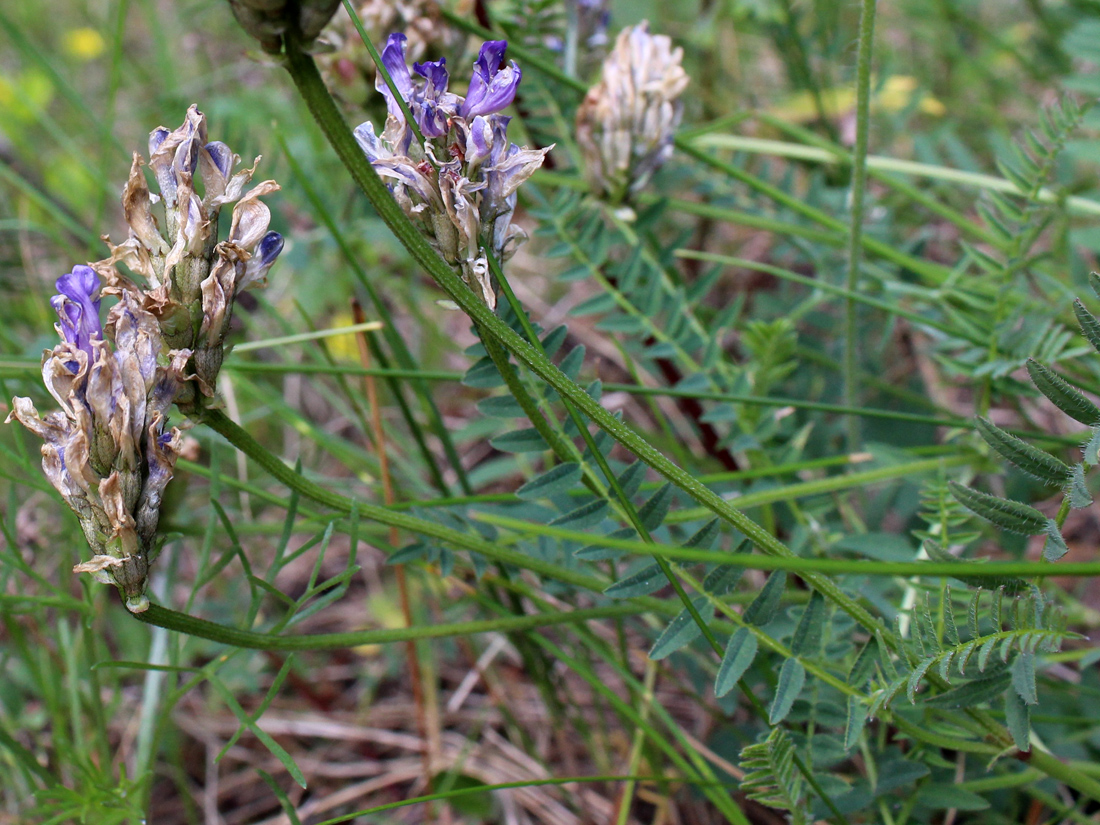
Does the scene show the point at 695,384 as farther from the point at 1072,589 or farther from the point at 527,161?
the point at 1072,589

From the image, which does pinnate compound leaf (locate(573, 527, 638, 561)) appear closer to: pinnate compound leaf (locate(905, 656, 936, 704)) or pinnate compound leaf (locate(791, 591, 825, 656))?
pinnate compound leaf (locate(791, 591, 825, 656))

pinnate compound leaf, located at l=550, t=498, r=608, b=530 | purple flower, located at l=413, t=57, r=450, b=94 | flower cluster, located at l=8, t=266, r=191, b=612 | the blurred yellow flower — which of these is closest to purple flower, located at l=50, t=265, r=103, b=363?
flower cluster, located at l=8, t=266, r=191, b=612

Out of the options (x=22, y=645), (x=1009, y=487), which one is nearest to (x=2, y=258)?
(x=22, y=645)

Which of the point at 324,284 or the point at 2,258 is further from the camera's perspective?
the point at 324,284

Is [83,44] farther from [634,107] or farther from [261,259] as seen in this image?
[261,259]

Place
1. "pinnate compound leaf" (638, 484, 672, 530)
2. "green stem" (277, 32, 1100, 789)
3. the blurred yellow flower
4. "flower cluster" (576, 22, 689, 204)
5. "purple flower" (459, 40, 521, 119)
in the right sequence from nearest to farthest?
"green stem" (277, 32, 1100, 789) < "purple flower" (459, 40, 521, 119) < "pinnate compound leaf" (638, 484, 672, 530) < "flower cluster" (576, 22, 689, 204) < the blurred yellow flower

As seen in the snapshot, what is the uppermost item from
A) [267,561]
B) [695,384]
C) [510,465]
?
[695,384]
